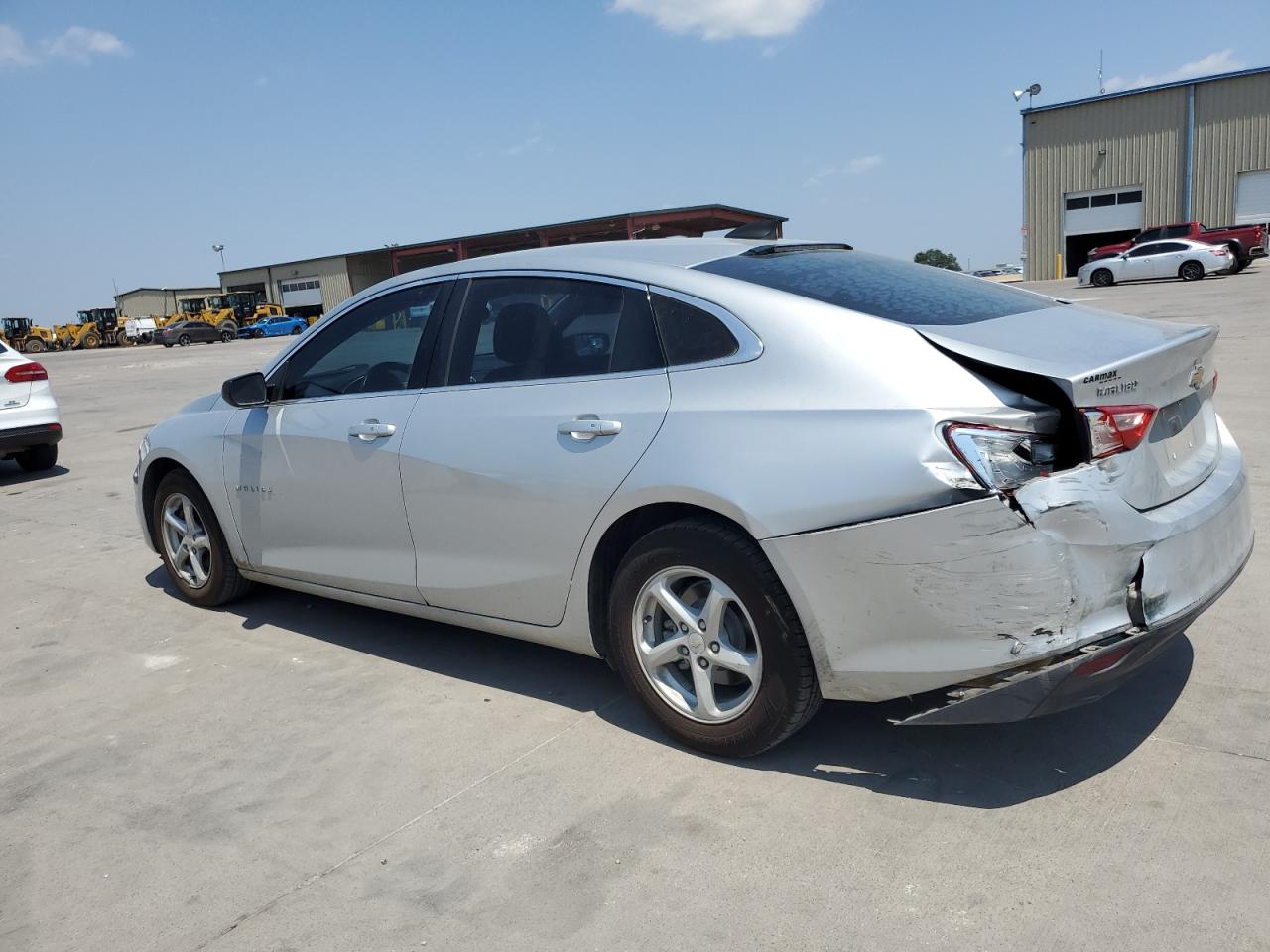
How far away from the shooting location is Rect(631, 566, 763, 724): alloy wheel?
3098 mm

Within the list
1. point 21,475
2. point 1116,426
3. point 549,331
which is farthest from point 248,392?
point 21,475

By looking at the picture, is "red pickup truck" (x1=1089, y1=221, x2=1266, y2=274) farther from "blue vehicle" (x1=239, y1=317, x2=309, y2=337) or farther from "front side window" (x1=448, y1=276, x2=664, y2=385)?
"blue vehicle" (x1=239, y1=317, x2=309, y2=337)

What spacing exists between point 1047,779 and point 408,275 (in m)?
3.05

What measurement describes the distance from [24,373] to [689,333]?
8.79 metres

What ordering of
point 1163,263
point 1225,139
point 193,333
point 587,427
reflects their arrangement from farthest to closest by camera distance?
point 193,333 < point 1225,139 < point 1163,263 < point 587,427

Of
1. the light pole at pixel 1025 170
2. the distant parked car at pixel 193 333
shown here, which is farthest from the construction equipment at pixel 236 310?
the light pole at pixel 1025 170

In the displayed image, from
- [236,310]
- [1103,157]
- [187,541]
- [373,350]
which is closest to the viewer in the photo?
[373,350]

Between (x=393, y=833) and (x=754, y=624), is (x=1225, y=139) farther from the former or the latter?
(x=393, y=833)

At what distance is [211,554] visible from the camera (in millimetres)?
5121

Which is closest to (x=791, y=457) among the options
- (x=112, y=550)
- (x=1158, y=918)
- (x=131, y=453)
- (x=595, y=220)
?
(x=1158, y=918)

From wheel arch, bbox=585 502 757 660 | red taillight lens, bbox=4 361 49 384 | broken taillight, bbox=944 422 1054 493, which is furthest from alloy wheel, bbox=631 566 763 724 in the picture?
red taillight lens, bbox=4 361 49 384

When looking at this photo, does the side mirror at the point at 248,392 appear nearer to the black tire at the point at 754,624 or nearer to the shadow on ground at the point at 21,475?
the black tire at the point at 754,624

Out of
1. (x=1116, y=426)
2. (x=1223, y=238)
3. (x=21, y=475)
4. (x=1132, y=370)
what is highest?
(x=1223, y=238)

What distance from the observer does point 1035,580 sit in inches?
102
